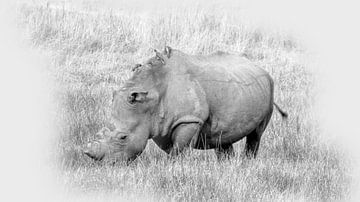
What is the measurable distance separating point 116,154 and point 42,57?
6.46 metres

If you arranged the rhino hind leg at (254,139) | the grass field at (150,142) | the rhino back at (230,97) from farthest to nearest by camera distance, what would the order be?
the rhino hind leg at (254,139), the rhino back at (230,97), the grass field at (150,142)

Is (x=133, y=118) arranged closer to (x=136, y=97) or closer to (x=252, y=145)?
(x=136, y=97)

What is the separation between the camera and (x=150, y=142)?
8.79m

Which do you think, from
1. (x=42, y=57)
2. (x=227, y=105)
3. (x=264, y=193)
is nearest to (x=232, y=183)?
(x=264, y=193)

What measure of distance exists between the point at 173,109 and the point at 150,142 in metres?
1.34

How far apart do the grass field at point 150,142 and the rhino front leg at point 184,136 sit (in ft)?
0.41

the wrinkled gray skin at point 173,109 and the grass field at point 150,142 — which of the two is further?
the wrinkled gray skin at point 173,109

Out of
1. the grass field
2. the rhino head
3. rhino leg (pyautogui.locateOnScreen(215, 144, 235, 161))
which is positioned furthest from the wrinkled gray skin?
rhino leg (pyautogui.locateOnScreen(215, 144, 235, 161))

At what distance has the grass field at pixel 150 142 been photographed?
278 inches

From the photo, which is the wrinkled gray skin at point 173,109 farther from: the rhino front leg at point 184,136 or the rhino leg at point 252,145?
the rhino leg at point 252,145

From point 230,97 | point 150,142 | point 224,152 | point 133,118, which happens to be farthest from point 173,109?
point 150,142

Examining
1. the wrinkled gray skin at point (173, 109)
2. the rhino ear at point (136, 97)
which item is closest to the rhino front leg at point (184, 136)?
the wrinkled gray skin at point (173, 109)

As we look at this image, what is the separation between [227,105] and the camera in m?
7.77

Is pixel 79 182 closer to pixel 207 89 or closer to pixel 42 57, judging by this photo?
pixel 207 89
